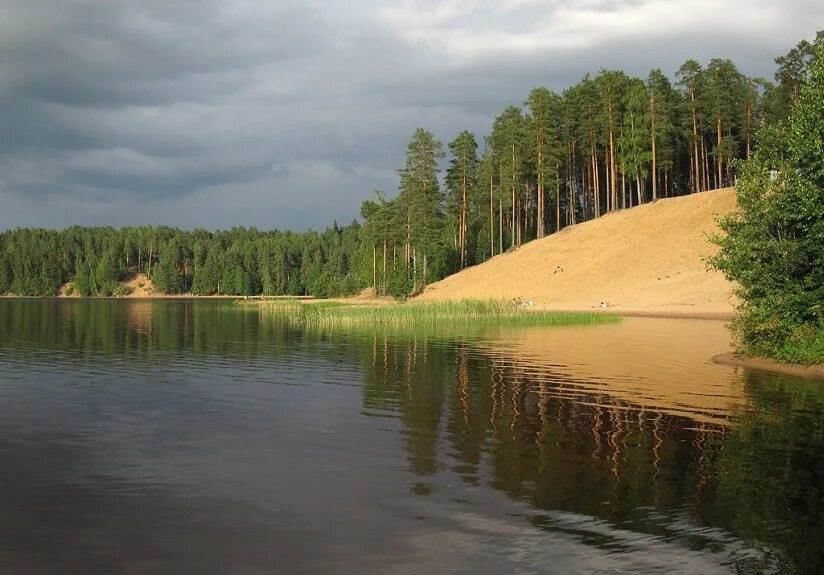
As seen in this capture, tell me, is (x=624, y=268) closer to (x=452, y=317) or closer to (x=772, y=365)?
(x=452, y=317)

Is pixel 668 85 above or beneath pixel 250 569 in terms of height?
above

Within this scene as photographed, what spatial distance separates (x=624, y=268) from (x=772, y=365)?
2185 inches

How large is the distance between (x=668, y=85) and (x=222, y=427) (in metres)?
Result: 104

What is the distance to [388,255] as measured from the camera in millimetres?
116438

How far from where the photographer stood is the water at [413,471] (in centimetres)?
942

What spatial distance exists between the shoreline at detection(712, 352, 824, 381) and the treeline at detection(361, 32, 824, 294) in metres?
66.5

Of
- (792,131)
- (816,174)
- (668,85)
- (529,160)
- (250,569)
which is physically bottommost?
(250,569)

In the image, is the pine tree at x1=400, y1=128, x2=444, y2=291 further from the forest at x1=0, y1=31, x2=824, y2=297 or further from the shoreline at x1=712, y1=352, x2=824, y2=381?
the shoreline at x1=712, y1=352, x2=824, y2=381

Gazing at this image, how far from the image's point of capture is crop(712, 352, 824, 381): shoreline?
87.2 feet

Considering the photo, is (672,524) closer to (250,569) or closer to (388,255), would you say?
(250,569)

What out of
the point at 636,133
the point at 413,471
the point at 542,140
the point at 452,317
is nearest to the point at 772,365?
the point at 413,471

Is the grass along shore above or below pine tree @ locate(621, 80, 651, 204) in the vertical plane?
below

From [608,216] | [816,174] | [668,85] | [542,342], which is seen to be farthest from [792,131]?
[668,85]

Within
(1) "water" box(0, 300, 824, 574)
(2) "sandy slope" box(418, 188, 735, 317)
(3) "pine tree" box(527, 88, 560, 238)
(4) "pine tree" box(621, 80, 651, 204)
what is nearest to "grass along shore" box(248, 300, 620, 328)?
(2) "sandy slope" box(418, 188, 735, 317)
